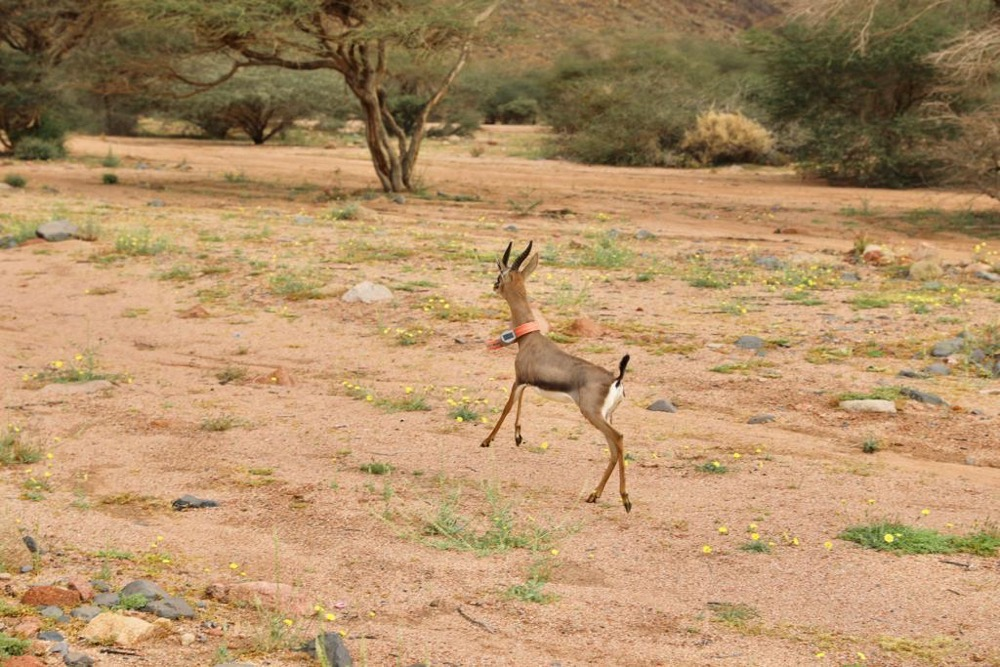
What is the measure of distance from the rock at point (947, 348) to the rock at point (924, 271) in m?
2.92

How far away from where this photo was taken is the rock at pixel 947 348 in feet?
29.6

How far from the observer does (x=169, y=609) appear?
440 cm

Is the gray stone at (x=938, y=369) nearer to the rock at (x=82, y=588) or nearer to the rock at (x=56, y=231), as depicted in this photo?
the rock at (x=82, y=588)

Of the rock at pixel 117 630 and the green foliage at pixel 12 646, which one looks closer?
the green foliage at pixel 12 646

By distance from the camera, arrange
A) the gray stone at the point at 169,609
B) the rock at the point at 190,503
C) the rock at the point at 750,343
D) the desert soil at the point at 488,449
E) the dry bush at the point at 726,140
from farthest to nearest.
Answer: the dry bush at the point at 726,140 < the rock at the point at 750,343 < the rock at the point at 190,503 < the desert soil at the point at 488,449 < the gray stone at the point at 169,609

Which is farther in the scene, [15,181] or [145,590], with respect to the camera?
[15,181]

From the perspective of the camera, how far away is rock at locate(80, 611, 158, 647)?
4.14 metres

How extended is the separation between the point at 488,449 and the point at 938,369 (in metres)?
3.63

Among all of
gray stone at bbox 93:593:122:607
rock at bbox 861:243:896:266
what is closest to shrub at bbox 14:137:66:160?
rock at bbox 861:243:896:266

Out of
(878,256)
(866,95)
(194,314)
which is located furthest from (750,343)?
(866,95)

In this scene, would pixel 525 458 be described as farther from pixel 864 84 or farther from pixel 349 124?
pixel 349 124

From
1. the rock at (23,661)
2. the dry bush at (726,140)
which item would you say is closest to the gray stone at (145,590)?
the rock at (23,661)

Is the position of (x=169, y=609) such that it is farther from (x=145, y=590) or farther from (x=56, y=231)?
(x=56, y=231)

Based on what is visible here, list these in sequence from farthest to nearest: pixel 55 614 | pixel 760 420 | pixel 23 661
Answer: pixel 760 420
pixel 55 614
pixel 23 661
